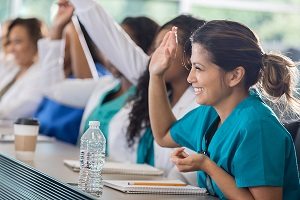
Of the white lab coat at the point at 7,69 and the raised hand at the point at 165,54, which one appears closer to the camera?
the raised hand at the point at 165,54

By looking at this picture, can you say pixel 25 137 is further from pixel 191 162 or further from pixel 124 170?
pixel 191 162

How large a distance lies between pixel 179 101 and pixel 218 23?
687mm

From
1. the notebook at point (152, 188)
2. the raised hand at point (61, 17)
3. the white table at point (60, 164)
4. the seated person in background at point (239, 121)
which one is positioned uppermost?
the raised hand at point (61, 17)

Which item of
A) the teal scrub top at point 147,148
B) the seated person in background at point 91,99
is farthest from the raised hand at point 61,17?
the teal scrub top at point 147,148

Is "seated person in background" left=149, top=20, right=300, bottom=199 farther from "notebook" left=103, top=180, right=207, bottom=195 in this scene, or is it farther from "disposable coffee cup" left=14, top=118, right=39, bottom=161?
"disposable coffee cup" left=14, top=118, right=39, bottom=161

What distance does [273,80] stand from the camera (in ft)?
6.59

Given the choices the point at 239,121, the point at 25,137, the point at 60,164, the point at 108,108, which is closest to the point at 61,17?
the point at 108,108

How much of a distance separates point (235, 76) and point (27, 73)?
7.65ft

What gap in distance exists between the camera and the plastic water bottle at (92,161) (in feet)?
6.28

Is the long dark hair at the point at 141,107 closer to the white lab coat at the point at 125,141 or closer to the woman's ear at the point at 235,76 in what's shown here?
the white lab coat at the point at 125,141

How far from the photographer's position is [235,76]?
1981 mm

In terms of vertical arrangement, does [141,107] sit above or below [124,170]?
above

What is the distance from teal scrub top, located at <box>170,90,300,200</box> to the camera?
1.86 metres

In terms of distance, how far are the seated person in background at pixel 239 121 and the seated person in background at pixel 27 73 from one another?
184 cm
